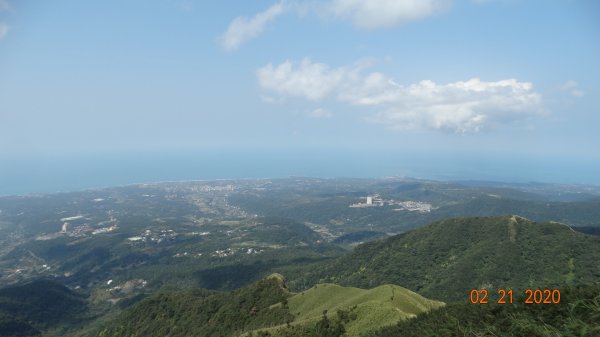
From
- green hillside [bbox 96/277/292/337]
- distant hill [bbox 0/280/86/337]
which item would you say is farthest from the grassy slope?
distant hill [bbox 0/280/86/337]

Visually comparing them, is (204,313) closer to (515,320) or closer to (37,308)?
(515,320)

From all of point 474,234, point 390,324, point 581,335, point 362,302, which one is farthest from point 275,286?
point 474,234

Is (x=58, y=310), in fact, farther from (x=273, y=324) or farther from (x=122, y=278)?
(x=273, y=324)

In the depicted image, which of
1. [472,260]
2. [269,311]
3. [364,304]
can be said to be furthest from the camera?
[472,260]

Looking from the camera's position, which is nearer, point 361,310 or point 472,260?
point 361,310

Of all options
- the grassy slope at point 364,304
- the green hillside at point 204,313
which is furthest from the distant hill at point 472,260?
the green hillside at point 204,313

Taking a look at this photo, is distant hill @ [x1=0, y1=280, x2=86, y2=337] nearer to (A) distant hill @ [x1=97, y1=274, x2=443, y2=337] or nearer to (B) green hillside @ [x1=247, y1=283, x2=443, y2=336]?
(A) distant hill @ [x1=97, y1=274, x2=443, y2=337]

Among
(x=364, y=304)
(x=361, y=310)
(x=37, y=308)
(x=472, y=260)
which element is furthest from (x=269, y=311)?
(x=37, y=308)
